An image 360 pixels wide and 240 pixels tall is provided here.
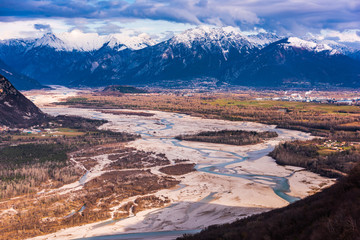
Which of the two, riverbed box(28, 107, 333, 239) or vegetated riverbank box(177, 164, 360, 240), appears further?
riverbed box(28, 107, 333, 239)

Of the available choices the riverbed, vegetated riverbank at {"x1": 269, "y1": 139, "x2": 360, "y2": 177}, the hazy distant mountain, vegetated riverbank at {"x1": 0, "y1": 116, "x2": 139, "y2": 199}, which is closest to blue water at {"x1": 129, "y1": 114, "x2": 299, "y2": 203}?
the riverbed

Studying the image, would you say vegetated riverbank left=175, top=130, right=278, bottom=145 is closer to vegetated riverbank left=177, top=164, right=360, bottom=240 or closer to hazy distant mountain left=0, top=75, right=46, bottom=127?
hazy distant mountain left=0, top=75, right=46, bottom=127

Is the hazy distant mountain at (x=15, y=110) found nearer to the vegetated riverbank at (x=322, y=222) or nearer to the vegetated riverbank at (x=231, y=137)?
the vegetated riverbank at (x=231, y=137)

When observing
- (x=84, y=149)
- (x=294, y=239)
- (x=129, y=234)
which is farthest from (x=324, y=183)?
(x=84, y=149)

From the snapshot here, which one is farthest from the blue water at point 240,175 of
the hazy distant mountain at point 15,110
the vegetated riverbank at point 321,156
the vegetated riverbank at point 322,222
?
the hazy distant mountain at point 15,110

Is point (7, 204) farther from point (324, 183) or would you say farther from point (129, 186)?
point (324, 183)
